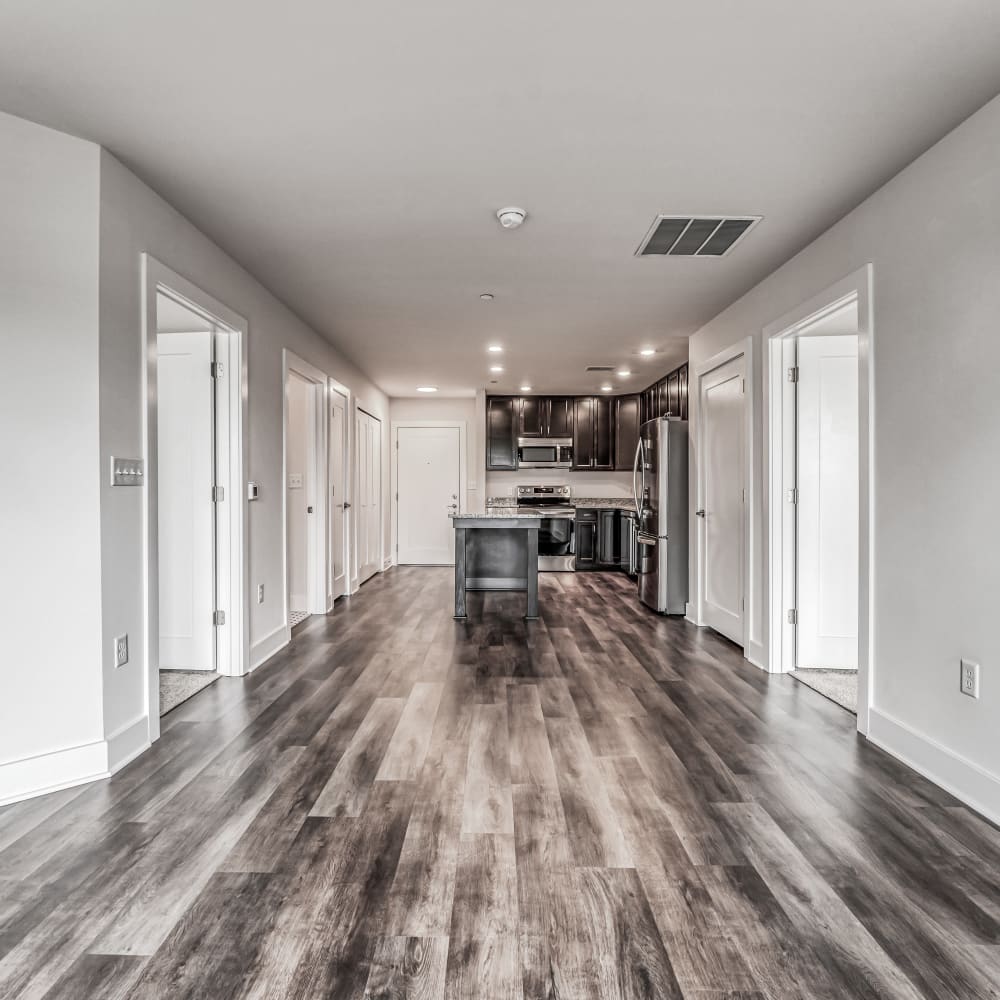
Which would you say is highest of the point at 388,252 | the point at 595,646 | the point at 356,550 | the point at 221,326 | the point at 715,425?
the point at 388,252

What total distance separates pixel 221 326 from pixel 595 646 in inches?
121

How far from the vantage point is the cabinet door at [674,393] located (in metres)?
6.45

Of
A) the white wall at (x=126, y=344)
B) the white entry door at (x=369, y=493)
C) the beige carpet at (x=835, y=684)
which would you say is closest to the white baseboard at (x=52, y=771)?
the white wall at (x=126, y=344)

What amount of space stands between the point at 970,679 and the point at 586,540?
5.94m

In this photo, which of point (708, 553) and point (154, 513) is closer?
point (154, 513)

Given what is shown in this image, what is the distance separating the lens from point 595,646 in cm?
421

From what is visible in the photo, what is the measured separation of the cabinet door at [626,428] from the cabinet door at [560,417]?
0.65m

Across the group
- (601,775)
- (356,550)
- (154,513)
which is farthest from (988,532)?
(356,550)

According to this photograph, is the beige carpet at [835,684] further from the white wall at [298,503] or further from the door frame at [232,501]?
the white wall at [298,503]

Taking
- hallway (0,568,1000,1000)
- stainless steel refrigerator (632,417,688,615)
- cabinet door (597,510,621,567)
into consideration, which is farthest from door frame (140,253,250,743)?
cabinet door (597,510,621,567)

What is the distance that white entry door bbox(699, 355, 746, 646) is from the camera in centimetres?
421

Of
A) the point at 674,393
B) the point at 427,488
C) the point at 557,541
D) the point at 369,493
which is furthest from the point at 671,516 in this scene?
the point at 427,488

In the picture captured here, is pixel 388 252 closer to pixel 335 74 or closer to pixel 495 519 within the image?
pixel 335 74

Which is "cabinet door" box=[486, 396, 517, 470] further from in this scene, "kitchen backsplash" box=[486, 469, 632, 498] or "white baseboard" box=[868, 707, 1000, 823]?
"white baseboard" box=[868, 707, 1000, 823]
